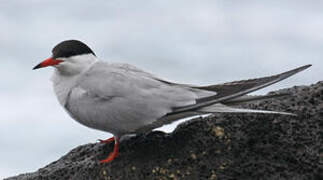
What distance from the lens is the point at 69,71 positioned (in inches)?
222

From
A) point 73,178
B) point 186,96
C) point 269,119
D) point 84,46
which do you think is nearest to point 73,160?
point 73,178

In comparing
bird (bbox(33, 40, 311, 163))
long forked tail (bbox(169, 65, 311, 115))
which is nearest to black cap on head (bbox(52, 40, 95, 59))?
bird (bbox(33, 40, 311, 163))

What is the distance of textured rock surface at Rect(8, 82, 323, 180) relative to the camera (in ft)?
15.5

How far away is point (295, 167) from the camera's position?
188 inches

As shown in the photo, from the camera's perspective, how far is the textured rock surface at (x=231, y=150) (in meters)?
4.74

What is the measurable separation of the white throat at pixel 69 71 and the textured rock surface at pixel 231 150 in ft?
2.58

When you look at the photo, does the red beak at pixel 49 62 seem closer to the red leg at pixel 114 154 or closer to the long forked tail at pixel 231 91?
the red leg at pixel 114 154

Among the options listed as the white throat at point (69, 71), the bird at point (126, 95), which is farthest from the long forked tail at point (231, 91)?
the white throat at point (69, 71)

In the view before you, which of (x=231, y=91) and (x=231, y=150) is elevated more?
(x=231, y=91)

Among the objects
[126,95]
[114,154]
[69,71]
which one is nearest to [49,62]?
[69,71]

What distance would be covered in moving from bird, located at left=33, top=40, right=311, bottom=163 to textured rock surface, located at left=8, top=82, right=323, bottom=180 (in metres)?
0.19

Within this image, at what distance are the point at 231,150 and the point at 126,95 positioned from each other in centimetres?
118

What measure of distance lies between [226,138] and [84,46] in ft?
6.36

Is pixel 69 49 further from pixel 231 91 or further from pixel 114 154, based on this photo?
pixel 231 91
